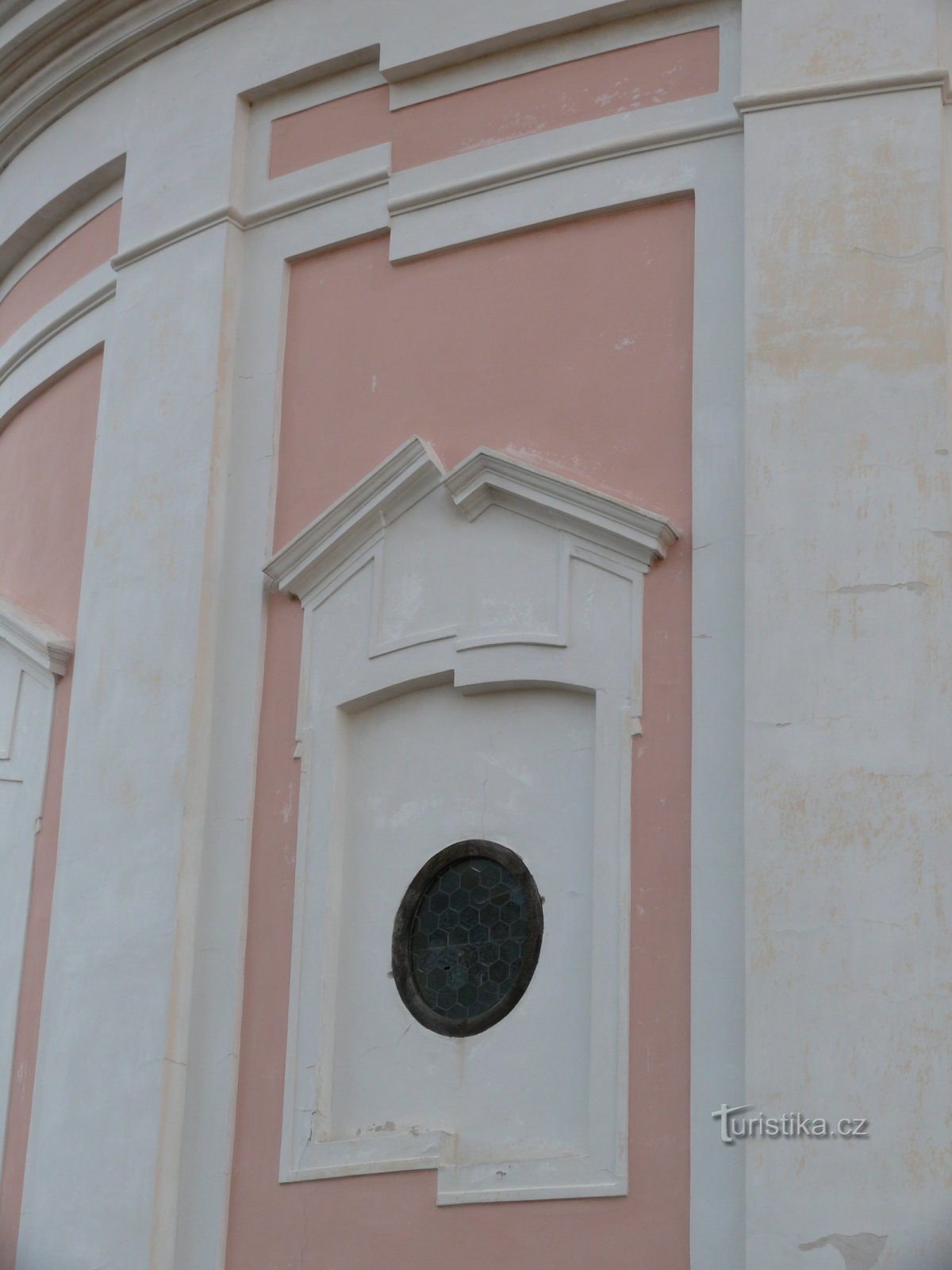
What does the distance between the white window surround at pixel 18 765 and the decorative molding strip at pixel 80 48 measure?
2739mm

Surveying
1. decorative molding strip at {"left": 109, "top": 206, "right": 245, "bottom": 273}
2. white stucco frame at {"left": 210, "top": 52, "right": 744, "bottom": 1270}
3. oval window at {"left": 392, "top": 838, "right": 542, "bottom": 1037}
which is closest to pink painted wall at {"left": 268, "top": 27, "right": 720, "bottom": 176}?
white stucco frame at {"left": 210, "top": 52, "right": 744, "bottom": 1270}

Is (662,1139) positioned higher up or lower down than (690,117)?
lower down

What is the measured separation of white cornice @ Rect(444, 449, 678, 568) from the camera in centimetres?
915

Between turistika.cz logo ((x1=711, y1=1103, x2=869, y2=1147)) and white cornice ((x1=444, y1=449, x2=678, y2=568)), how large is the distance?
2.27m

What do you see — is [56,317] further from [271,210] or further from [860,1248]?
[860,1248]

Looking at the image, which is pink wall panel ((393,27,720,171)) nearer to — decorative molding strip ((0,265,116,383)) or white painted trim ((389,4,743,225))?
white painted trim ((389,4,743,225))

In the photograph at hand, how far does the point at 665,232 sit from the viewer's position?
973 cm

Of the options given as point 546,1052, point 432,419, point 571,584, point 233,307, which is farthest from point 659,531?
point 233,307

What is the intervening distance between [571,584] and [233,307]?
242 cm

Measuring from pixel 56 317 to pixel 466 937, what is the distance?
174 inches

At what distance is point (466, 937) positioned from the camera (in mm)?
9180

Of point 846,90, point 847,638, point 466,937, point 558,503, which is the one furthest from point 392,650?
point 846,90

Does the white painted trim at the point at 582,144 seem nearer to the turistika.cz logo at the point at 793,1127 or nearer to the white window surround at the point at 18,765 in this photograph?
the white window surround at the point at 18,765

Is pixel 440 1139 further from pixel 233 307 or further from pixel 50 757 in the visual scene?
pixel 233 307
